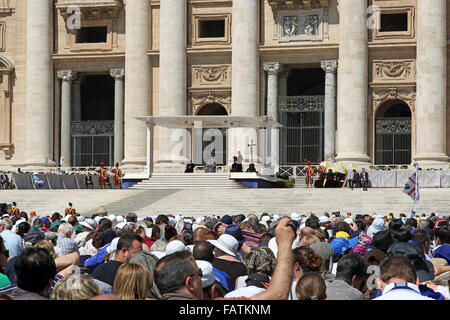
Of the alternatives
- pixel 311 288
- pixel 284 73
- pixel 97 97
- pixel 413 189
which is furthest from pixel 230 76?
pixel 311 288

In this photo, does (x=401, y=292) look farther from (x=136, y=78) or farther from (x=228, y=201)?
(x=136, y=78)

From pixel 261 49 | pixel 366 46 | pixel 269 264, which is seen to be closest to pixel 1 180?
pixel 261 49

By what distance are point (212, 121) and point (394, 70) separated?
10.2 metres

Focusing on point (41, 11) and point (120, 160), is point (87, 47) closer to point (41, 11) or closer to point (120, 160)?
point (41, 11)

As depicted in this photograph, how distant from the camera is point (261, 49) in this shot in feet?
142

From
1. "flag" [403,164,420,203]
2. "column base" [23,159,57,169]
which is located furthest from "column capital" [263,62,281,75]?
"flag" [403,164,420,203]

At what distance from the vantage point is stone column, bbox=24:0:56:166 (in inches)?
1786

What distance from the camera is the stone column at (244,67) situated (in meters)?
42.5

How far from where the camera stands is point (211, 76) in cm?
4447

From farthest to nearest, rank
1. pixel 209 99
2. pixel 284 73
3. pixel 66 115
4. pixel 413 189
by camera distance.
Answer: pixel 66 115, pixel 209 99, pixel 284 73, pixel 413 189

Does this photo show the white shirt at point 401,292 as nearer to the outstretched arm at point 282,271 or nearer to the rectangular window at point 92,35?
the outstretched arm at point 282,271

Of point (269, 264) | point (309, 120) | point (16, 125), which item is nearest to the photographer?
point (269, 264)

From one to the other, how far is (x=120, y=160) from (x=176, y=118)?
8309 millimetres

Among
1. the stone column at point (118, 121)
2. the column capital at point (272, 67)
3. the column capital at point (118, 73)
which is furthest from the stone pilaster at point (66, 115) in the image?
the column capital at point (272, 67)
